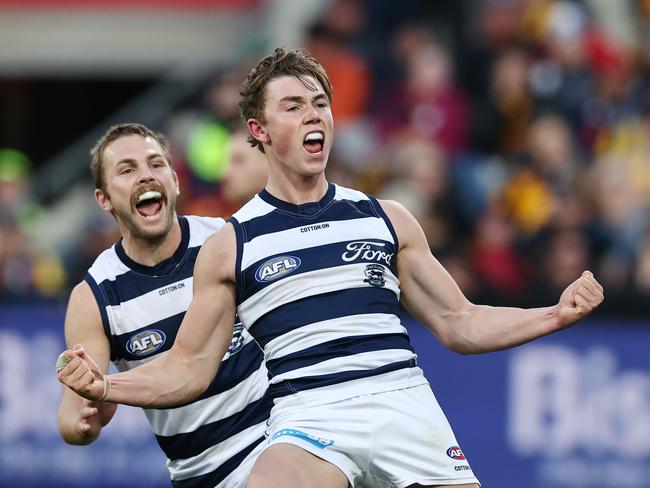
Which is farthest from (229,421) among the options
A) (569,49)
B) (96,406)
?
(569,49)

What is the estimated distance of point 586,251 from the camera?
10.2 m

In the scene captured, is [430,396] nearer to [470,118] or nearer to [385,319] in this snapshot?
[385,319]

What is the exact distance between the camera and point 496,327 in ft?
17.6

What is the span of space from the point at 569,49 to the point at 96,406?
274 inches

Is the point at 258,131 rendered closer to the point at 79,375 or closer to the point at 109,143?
the point at 109,143

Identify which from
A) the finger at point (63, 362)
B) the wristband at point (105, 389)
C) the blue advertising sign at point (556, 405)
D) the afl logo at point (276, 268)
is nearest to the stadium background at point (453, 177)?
the blue advertising sign at point (556, 405)

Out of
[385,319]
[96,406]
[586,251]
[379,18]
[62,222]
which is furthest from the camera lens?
[62,222]

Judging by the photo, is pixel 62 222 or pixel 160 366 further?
pixel 62 222

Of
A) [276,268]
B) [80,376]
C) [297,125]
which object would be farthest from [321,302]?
[80,376]

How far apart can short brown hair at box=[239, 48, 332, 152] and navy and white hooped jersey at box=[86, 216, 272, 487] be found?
0.90 metres

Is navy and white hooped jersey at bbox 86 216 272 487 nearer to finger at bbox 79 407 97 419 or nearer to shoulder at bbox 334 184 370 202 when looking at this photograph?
finger at bbox 79 407 97 419


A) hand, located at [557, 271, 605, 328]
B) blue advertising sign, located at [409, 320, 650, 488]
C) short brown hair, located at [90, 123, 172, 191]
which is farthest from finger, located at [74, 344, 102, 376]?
blue advertising sign, located at [409, 320, 650, 488]

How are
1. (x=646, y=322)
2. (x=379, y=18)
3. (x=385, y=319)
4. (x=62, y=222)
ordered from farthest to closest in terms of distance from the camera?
(x=62, y=222)
(x=379, y=18)
(x=646, y=322)
(x=385, y=319)

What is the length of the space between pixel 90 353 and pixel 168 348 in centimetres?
35
